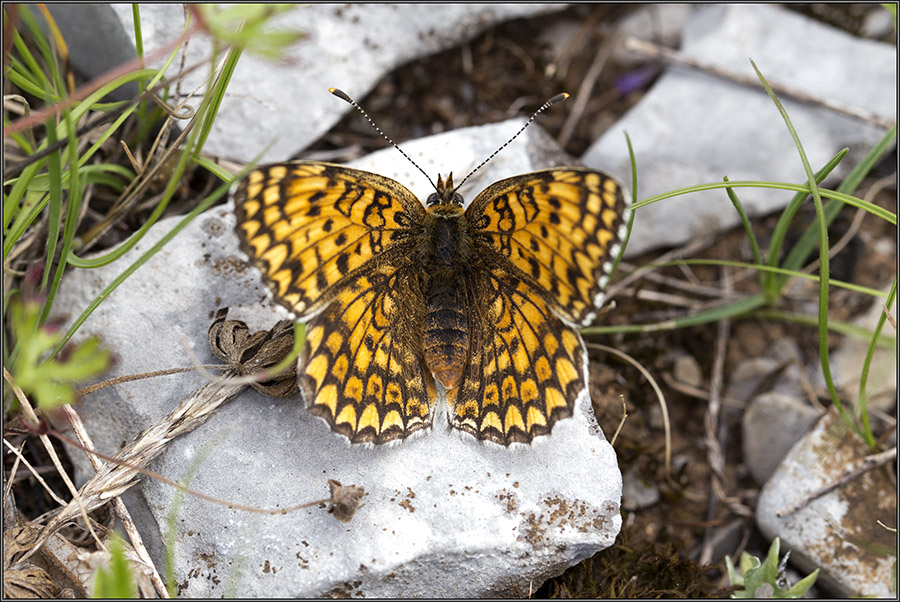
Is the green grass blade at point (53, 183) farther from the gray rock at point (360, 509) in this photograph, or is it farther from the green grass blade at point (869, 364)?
the green grass blade at point (869, 364)

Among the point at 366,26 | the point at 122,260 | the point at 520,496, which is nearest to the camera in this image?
the point at 520,496

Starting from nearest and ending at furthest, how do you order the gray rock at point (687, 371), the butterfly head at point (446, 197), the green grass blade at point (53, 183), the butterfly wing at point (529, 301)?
the green grass blade at point (53, 183)
the butterfly wing at point (529, 301)
the butterfly head at point (446, 197)
the gray rock at point (687, 371)

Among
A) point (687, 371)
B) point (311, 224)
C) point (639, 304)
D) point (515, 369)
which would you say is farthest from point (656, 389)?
point (311, 224)

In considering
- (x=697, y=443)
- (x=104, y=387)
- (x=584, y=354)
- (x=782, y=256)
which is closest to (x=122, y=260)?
(x=104, y=387)

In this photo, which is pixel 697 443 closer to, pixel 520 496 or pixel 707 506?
pixel 707 506

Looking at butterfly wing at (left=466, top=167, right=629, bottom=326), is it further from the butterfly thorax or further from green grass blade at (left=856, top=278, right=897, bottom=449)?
green grass blade at (left=856, top=278, right=897, bottom=449)

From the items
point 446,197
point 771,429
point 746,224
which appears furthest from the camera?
point 771,429

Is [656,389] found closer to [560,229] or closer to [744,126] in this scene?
[560,229]

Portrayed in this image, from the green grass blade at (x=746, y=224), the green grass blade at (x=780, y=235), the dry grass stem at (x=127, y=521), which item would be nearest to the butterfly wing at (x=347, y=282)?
the dry grass stem at (x=127, y=521)
